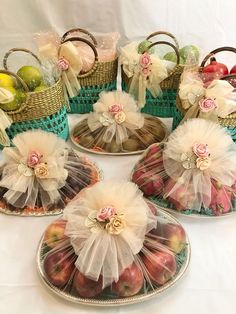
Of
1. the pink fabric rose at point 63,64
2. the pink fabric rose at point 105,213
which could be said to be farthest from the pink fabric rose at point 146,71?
the pink fabric rose at point 105,213

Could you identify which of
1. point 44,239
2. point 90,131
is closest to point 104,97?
point 90,131

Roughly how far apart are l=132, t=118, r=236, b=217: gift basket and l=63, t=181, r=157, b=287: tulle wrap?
0.47 ft

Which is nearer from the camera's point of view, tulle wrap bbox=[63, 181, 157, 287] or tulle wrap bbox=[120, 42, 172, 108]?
tulle wrap bbox=[63, 181, 157, 287]

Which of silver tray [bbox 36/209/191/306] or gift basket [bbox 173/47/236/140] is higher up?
gift basket [bbox 173/47/236/140]

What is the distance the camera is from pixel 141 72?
1063 millimetres

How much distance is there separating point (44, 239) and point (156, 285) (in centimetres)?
23

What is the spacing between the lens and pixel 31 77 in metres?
0.96

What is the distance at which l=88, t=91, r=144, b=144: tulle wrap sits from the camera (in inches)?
39.1

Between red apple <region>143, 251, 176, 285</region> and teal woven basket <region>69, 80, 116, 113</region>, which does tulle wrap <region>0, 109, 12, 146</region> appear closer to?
teal woven basket <region>69, 80, 116, 113</region>

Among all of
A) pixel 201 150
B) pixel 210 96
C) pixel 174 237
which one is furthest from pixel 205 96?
pixel 174 237

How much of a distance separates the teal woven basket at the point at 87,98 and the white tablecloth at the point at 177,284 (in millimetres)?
471

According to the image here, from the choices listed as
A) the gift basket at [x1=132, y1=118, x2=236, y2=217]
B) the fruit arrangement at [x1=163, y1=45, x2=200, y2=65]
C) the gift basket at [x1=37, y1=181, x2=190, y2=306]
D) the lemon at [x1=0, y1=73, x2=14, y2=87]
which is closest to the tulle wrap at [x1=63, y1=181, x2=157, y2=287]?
the gift basket at [x1=37, y1=181, x2=190, y2=306]

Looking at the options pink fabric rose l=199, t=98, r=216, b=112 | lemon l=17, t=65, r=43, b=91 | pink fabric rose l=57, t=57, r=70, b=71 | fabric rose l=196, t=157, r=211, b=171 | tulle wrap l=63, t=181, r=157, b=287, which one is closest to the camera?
tulle wrap l=63, t=181, r=157, b=287

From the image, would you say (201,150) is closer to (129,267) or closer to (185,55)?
(129,267)
